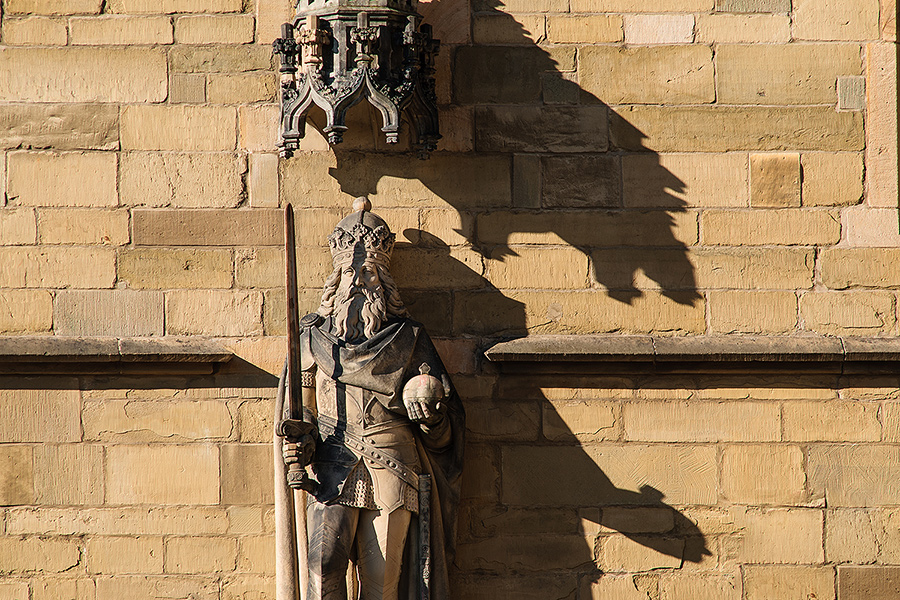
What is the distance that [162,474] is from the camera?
644 centimetres

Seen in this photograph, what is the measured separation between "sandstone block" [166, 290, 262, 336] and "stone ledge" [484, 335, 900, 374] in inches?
47.2

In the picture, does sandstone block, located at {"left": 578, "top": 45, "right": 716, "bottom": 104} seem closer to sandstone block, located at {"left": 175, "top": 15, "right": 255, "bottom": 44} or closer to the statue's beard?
the statue's beard

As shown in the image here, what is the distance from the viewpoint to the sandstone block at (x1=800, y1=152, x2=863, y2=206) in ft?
22.0

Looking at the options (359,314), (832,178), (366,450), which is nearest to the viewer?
(366,450)

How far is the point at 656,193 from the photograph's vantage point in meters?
6.69

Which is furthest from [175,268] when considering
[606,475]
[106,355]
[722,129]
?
[722,129]

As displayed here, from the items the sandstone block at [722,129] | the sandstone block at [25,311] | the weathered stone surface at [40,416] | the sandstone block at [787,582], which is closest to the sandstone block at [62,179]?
the sandstone block at [25,311]

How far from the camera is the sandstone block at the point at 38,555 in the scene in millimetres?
6379

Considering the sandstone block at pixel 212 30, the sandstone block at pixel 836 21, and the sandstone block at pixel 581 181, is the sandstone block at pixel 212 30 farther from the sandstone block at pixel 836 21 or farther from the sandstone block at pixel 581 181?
the sandstone block at pixel 836 21

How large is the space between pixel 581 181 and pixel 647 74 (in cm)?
65

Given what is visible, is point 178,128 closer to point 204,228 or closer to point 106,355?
point 204,228

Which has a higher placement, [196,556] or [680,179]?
[680,179]

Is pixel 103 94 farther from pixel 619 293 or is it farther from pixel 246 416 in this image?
pixel 619 293

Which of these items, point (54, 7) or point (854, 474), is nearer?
point (854, 474)
